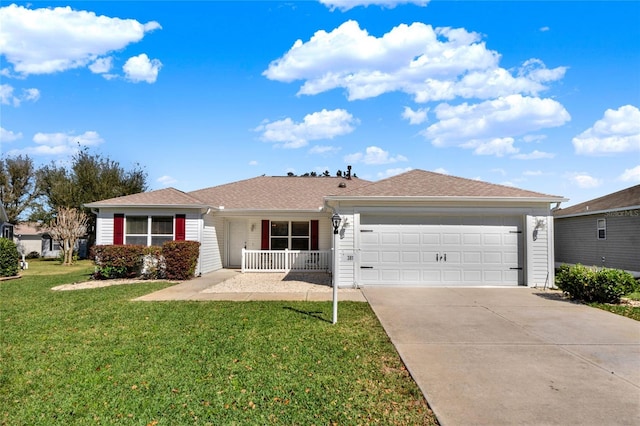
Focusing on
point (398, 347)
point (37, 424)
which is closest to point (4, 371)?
point (37, 424)

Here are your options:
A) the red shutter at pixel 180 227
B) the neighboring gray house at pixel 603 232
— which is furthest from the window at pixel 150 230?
the neighboring gray house at pixel 603 232

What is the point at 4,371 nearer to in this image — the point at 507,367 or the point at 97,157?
the point at 507,367

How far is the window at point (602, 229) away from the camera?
14398 mm

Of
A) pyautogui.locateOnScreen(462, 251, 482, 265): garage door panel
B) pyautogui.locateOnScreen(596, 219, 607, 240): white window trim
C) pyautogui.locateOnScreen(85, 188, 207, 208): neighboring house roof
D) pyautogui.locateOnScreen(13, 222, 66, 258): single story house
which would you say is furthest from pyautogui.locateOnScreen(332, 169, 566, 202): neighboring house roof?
pyautogui.locateOnScreen(13, 222, 66, 258): single story house

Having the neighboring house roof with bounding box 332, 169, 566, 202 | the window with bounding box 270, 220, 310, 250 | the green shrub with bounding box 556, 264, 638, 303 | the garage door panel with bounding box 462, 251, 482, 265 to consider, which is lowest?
the green shrub with bounding box 556, 264, 638, 303

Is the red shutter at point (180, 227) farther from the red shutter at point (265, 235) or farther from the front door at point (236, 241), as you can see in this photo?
the red shutter at point (265, 235)

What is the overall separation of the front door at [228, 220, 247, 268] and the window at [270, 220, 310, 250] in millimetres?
1733

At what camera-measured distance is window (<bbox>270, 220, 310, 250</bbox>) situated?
1590 cm

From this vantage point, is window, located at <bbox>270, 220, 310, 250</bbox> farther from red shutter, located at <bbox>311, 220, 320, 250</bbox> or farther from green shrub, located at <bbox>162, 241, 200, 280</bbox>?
green shrub, located at <bbox>162, 241, 200, 280</bbox>

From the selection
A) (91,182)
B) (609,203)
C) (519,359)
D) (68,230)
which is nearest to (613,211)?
(609,203)

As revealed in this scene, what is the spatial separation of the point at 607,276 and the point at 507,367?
628cm

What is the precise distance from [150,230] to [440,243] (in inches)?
436

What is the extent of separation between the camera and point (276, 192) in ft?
58.6

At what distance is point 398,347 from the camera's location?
5059mm
